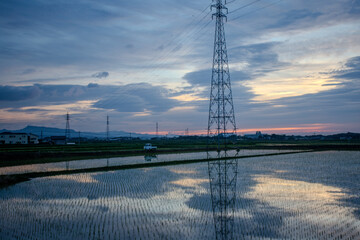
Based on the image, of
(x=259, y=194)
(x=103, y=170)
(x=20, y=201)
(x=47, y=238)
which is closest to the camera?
(x=47, y=238)

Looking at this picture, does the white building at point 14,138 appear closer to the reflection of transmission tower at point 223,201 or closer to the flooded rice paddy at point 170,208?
the flooded rice paddy at point 170,208

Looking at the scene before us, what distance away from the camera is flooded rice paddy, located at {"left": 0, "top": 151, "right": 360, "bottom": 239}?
34.4 ft

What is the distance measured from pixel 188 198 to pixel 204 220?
13.1ft

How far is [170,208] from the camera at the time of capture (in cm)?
1376

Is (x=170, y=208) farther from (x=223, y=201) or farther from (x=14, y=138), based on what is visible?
(x=14, y=138)

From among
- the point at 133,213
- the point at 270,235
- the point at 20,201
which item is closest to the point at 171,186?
the point at 133,213

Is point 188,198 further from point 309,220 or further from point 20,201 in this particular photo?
point 20,201

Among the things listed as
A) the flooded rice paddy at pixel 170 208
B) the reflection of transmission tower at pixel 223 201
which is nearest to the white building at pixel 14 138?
the flooded rice paddy at pixel 170 208

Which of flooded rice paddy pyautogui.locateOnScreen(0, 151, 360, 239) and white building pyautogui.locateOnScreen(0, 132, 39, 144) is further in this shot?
white building pyautogui.locateOnScreen(0, 132, 39, 144)

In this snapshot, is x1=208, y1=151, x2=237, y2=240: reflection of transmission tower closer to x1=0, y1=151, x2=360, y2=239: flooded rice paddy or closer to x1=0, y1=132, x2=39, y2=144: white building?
x1=0, y1=151, x2=360, y2=239: flooded rice paddy

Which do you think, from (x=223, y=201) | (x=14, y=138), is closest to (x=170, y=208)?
(x=223, y=201)

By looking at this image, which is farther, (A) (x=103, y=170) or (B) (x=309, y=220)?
(A) (x=103, y=170)

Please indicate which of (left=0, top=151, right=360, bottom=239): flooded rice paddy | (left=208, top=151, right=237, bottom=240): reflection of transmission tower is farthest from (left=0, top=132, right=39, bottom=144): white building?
(left=208, top=151, right=237, bottom=240): reflection of transmission tower

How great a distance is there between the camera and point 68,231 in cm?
1065
